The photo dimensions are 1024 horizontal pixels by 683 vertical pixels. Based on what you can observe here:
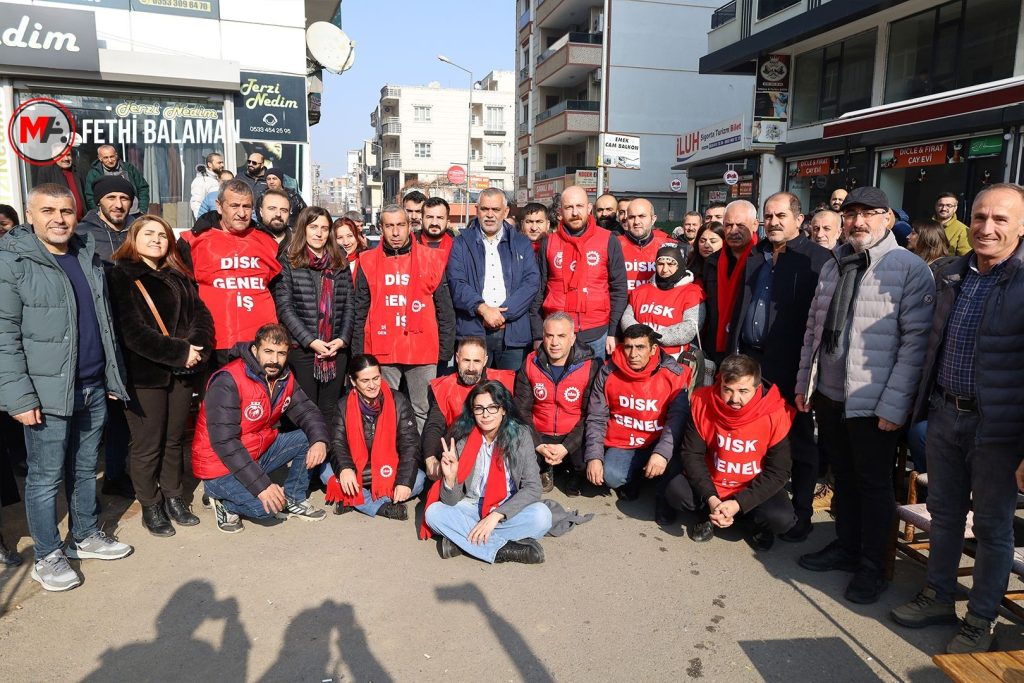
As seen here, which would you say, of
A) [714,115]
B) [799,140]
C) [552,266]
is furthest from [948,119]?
[714,115]

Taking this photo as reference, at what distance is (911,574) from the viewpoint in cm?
391

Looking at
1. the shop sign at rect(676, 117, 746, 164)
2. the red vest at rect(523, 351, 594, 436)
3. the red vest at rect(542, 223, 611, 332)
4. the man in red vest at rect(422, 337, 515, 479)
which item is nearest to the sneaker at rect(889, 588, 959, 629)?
the red vest at rect(523, 351, 594, 436)

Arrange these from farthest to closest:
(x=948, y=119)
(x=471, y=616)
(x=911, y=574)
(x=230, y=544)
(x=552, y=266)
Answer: (x=948, y=119)
(x=552, y=266)
(x=230, y=544)
(x=911, y=574)
(x=471, y=616)

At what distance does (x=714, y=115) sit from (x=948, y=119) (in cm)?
2032

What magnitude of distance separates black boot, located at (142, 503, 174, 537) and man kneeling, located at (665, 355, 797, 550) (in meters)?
3.32

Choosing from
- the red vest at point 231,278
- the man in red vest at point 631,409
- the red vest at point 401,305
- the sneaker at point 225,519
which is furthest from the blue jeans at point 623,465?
the red vest at point 231,278

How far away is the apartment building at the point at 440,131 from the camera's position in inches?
2630

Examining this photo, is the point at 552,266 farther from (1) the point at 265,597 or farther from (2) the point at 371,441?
(1) the point at 265,597

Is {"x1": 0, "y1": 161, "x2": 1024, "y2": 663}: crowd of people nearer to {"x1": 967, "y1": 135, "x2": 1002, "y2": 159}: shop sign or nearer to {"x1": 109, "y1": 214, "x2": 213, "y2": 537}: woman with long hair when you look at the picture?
{"x1": 109, "y1": 214, "x2": 213, "y2": 537}: woman with long hair

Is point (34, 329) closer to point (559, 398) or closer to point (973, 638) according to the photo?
point (559, 398)

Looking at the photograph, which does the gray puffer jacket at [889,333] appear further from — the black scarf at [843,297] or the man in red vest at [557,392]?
the man in red vest at [557,392]

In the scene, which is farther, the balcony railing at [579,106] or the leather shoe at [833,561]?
the balcony railing at [579,106]

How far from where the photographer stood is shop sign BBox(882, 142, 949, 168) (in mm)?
13477

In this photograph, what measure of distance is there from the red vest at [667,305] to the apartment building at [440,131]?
Result: 2475 inches
